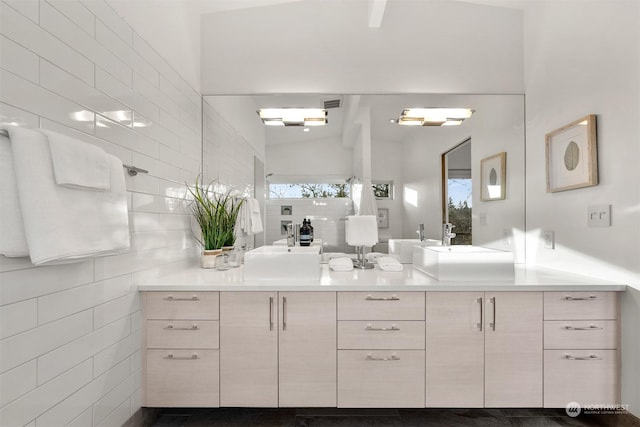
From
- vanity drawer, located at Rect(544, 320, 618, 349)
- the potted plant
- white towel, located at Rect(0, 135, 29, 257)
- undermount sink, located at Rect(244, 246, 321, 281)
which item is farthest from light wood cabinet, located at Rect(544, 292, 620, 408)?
white towel, located at Rect(0, 135, 29, 257)

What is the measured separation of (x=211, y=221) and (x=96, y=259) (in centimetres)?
89

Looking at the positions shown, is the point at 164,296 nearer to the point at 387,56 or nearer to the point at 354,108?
the point at 354,108

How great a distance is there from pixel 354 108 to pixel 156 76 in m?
1.34

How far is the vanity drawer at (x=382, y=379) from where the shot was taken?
1.74 metres

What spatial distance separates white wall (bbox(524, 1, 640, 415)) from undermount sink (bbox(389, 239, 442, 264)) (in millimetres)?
765

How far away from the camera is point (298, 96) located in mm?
2496

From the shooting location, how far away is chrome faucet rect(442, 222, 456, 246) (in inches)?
91.2

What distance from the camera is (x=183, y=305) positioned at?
177 cm

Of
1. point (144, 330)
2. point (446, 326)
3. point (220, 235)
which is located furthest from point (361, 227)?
point (144, 330)

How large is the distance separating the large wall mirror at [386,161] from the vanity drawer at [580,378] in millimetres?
847

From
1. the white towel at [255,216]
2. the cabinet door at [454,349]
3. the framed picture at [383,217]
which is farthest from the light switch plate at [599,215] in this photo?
the white towel at [255,216]

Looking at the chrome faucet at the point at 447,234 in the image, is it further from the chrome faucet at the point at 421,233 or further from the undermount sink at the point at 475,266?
the undermount sink at the point at 475,266

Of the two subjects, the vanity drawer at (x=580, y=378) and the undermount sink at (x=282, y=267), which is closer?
the vanity drawer at (x=580, y=378)

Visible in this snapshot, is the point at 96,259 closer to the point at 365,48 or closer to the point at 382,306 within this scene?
the point at 382,306
